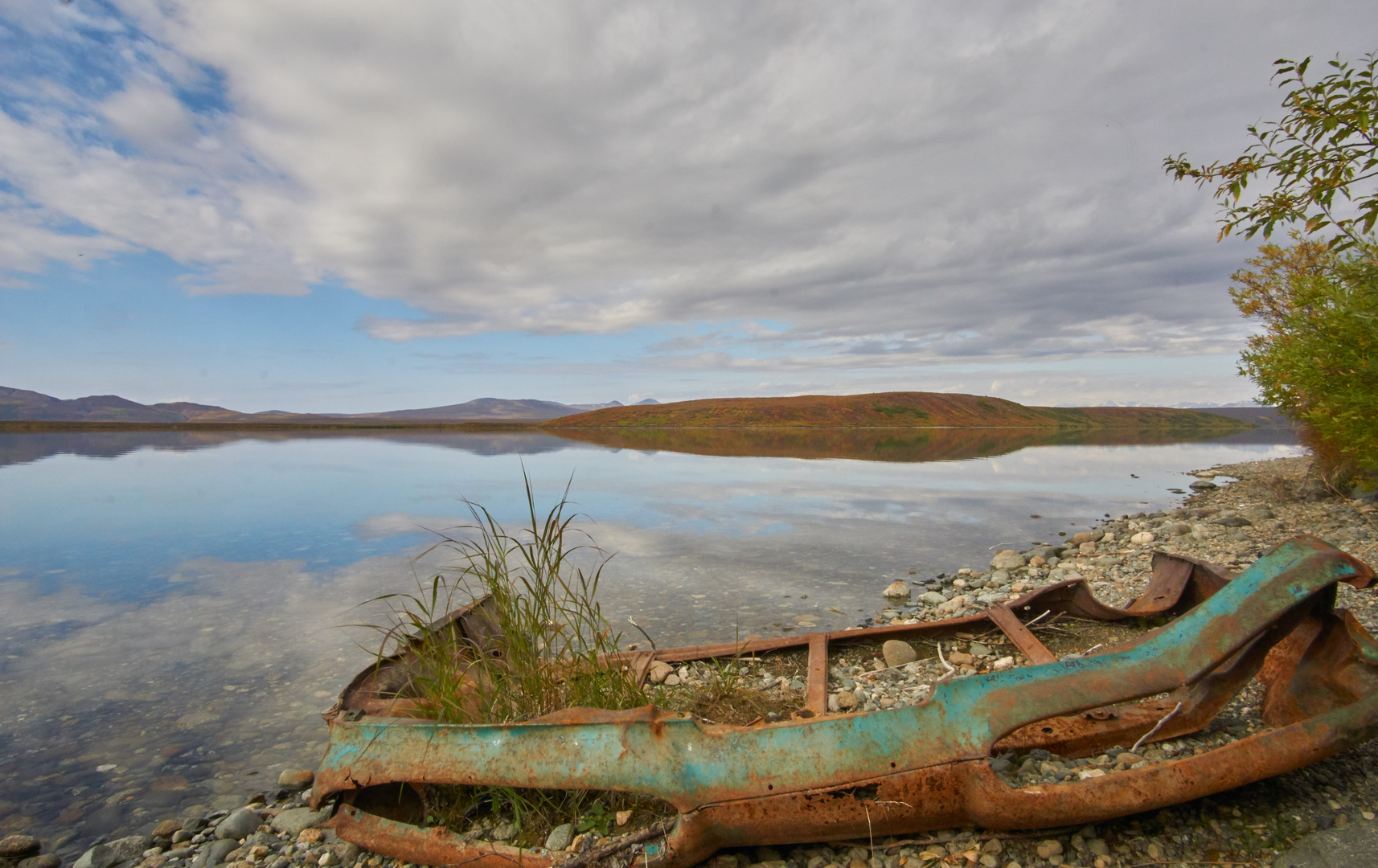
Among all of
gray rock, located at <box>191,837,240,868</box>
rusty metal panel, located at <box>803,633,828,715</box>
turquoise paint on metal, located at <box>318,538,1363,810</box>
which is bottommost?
gray rock, located at <box>191,837,240,868</box>

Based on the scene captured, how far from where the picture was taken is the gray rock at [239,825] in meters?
3.37

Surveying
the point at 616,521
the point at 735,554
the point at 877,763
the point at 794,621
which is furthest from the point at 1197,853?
the point at 616,521

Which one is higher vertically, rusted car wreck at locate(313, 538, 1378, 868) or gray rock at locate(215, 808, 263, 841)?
rusted car wreck at locate(313, 538, 1378, 868)

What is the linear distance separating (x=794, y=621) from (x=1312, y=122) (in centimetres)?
554

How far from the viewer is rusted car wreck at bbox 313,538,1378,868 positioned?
251 centimetres

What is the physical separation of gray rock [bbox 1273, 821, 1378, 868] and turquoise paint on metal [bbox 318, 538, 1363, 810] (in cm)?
66

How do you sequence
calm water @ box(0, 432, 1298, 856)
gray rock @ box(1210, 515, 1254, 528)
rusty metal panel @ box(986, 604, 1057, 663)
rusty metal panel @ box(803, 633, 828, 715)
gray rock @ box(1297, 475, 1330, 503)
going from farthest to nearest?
gray rock @ box(1297, 475, 1330, 503)
gray rock @ box(1210, 515, 1254, 528)
calm water @ box(0, 432, 1298, 856)
rusty metal panel @ box(986, 604, 1057, 663)
rusty metal panel @ box(803, 633, 828, 715)

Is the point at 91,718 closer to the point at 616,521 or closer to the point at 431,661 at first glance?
the point at 431,661

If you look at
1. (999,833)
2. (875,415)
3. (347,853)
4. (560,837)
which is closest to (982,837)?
(999,833)

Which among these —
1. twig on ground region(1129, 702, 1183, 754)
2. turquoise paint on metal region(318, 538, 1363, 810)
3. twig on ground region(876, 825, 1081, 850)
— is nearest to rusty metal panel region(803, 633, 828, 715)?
twig on ground region(876, 825, 1081, 850)

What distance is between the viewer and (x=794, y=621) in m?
6.74

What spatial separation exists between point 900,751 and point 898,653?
8.08 ft

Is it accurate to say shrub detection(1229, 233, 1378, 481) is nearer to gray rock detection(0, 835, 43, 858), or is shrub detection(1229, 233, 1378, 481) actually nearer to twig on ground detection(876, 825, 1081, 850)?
twig on ground detection(876, 825, 1081, 850)

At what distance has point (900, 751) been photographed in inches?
100
